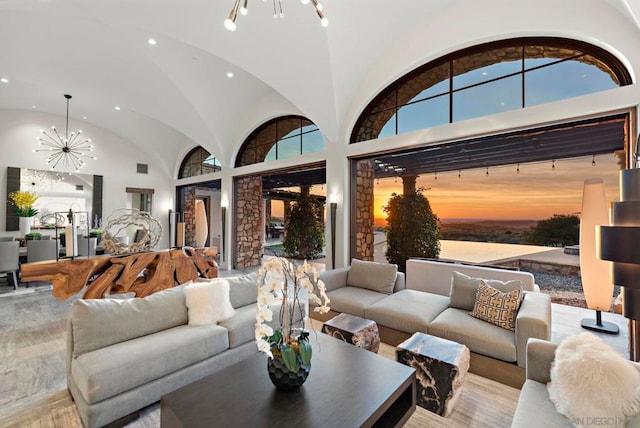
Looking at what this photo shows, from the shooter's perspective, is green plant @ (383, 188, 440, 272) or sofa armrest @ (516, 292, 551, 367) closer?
sofa armrest @ (516, 292, 551, 367)

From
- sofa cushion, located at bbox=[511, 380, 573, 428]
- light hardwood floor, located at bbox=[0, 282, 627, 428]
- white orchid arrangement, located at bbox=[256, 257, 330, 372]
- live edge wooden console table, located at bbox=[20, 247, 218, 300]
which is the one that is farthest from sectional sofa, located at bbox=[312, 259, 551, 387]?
live edge wooden console table, located at bbox=[20, 247, 218, 300]

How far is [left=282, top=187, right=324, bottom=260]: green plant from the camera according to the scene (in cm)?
855

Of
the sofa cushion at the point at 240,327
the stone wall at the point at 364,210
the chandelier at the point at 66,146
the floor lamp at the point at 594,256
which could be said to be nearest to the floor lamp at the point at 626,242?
the floor lamp at the point at 594,256

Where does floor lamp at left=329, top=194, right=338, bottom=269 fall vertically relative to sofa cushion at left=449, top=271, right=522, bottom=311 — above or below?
above

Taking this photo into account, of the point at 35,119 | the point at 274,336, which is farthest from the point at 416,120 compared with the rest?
the point at 35,119

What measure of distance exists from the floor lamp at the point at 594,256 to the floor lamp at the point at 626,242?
232 centimetres

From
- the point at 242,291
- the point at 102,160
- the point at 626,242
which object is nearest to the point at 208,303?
the point at 242,291

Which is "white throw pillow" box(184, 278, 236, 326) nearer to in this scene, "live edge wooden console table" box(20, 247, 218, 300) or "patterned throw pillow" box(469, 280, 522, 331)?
"live edge wooden console table" box(20, 247, 218, 300)

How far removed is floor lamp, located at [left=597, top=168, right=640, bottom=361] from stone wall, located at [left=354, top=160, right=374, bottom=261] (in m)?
4.08

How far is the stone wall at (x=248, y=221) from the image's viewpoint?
7.92 meters

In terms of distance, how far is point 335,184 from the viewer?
5562 millimetres

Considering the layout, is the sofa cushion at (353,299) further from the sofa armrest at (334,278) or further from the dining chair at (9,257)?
the dining chair at (9,257)

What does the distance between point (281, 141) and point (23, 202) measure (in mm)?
6889

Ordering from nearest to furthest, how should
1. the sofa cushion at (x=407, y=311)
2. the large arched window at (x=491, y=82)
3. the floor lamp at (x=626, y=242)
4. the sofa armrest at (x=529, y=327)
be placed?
the floor lamp at (x=626, y=242)
the sofa armrest at (x=529, y=327)
the sofa cushion at (x=407, y=311)
the large arched window at (x=491, y=82)
